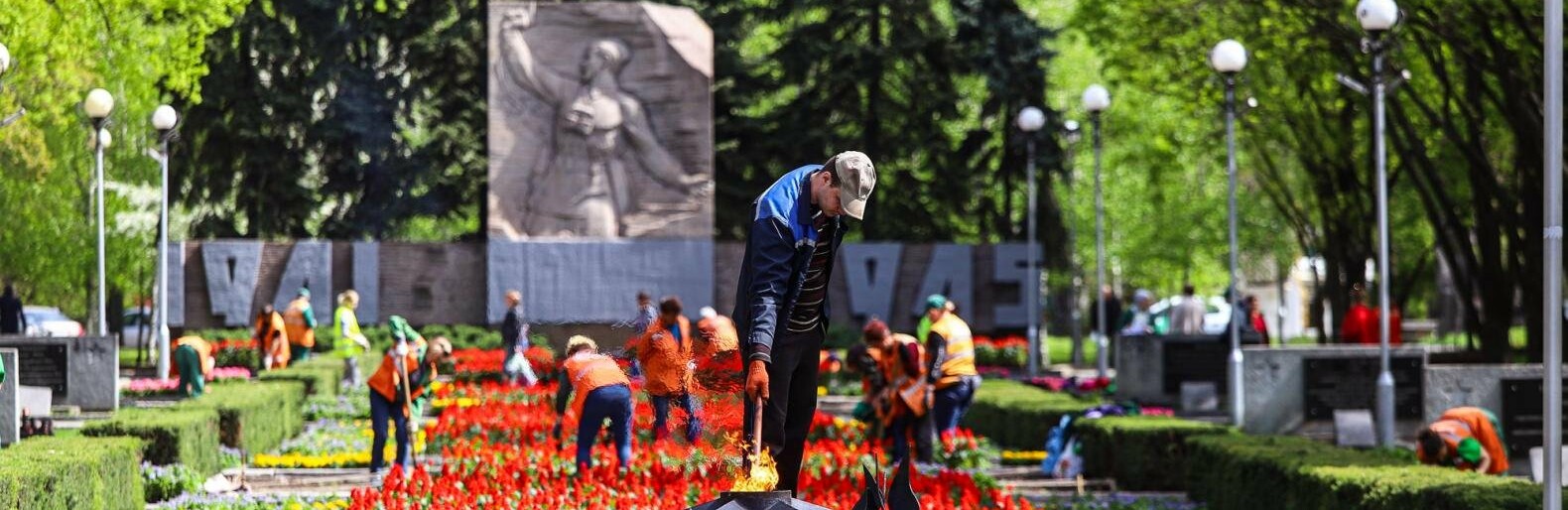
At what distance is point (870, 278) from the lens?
38.3m

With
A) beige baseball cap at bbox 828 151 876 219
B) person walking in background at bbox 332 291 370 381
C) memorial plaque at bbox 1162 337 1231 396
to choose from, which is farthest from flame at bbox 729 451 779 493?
person walking in background at bbox 332 291 370 381

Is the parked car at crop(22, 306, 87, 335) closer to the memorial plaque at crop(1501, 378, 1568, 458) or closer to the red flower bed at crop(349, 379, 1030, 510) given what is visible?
the red flower bed at crop(349, 379, 1030, 510)

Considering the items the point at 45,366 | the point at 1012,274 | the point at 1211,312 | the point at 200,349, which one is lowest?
the point at 45,366

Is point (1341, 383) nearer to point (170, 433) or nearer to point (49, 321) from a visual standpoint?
point (170, 433)

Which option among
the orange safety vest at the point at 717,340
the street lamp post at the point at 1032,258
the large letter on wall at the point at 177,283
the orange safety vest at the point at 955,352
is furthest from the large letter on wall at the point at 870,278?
the orange safety vest at the point at 717,340

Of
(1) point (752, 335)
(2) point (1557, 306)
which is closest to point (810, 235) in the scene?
(1) point (752, 335)

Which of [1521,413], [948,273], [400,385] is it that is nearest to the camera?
[400,385]

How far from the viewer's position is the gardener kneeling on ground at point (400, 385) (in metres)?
Answer: 17.0

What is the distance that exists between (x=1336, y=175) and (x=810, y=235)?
3072cm

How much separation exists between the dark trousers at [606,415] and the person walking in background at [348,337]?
11.8m

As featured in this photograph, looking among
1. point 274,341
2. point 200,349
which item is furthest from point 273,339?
point 200,349

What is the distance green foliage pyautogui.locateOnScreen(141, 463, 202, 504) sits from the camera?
15.3 meters

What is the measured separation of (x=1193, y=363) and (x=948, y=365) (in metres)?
7.92

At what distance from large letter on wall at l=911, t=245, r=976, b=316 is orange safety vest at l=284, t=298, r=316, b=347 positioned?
12.1 metres
